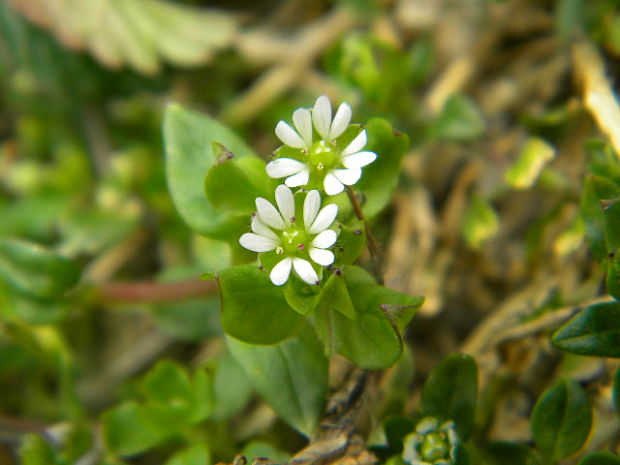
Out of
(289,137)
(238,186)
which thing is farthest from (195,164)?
(289,137)

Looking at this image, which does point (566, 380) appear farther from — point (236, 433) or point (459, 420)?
point (236, 433)

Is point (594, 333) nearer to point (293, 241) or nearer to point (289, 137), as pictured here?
point (293, 241)

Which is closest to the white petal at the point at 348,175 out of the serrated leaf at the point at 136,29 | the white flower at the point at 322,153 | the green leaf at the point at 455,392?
the white flower at the point at 322,153

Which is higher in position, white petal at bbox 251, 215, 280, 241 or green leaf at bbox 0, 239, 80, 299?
green leaf at bbox 0, 239, 80, 299

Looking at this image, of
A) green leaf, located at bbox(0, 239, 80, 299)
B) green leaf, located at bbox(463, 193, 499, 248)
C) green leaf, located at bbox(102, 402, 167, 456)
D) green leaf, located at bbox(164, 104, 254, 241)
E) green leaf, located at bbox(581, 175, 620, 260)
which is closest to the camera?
green leaf, located at bbox(581, 175, 620, 260)

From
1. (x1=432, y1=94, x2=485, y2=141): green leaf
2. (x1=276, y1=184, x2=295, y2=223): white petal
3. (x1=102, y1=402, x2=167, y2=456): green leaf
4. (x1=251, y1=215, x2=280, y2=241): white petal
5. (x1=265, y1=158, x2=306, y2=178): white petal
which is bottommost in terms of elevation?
(x1=102, y1=402, x2=167, y2=456): green leaf

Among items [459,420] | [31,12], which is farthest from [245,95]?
[459,420]

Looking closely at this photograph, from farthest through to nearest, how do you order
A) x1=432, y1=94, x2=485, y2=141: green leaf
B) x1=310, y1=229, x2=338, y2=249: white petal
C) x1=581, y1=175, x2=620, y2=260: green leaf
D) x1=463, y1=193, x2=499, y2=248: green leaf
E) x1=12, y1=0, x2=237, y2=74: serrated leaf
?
x1=12, y1=0, x2=237, y2=74: serrated leaf < x1=432, y1=94, x2=485, y2=141: green leaf < x1=463, y1=193, x2=499, y2=248: green leaf < x1=581, y1=175, x2=620, y2=260: green leaf < x1=310, y1=229, x2=338, y2=249: white petal

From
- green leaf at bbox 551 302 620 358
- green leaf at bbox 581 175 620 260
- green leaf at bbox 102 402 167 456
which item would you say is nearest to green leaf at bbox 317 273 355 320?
green leaf at bbox 551 302 620 358

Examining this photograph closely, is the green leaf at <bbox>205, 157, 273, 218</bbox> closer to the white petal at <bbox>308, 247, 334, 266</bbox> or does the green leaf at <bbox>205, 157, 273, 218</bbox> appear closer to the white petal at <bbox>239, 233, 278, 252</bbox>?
the white petal at <bbox>239, 233, 278, 252</bbox>
